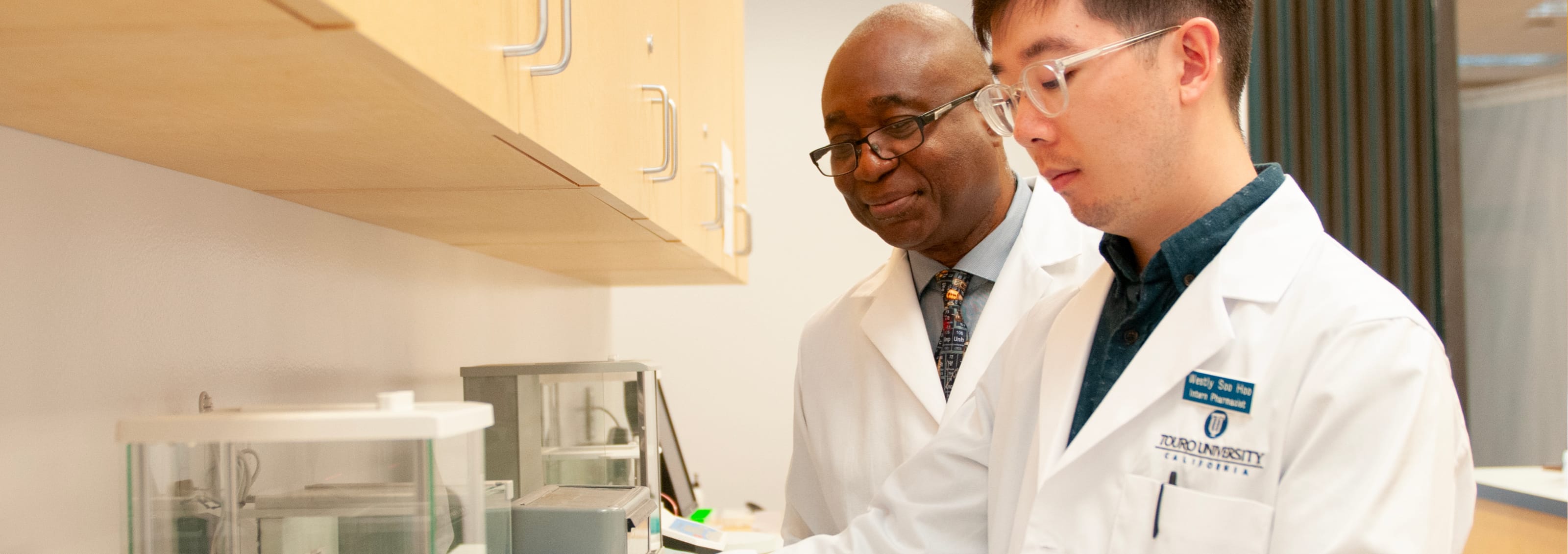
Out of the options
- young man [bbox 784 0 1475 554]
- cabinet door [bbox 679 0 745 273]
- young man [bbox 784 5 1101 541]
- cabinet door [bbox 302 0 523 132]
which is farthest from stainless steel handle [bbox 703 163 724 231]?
cabinet door [bbox 302 0 523 132]

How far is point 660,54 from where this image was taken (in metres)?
1.56

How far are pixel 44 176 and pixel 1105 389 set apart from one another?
936 millimetres

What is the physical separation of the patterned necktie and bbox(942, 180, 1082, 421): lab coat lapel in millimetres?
23

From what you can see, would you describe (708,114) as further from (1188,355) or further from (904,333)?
(1188,355)

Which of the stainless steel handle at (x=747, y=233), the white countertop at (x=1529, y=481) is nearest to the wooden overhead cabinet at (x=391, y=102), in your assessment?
the stainless steel handle at (x=747, y=233)

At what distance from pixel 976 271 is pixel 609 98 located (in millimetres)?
668

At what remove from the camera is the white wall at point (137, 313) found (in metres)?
0.82

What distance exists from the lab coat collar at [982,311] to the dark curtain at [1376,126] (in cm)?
200

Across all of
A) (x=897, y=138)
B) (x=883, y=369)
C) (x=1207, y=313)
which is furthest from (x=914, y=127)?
(x=1207, y=313)

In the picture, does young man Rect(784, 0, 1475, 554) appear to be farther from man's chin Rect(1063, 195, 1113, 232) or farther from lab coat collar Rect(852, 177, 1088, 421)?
lab coat collar Rect(852, 177, 1088, 421)

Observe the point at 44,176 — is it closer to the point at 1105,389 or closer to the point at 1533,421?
the point at 1105,389

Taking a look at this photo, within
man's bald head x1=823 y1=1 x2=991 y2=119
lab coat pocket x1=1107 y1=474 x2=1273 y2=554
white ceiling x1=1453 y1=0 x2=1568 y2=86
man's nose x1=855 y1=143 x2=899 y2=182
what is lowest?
lab coat pocket x1=1107 y1=474 x2=1273 y2=554

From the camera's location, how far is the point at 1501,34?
323 cm

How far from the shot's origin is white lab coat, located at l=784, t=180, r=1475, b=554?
0.74 meters
